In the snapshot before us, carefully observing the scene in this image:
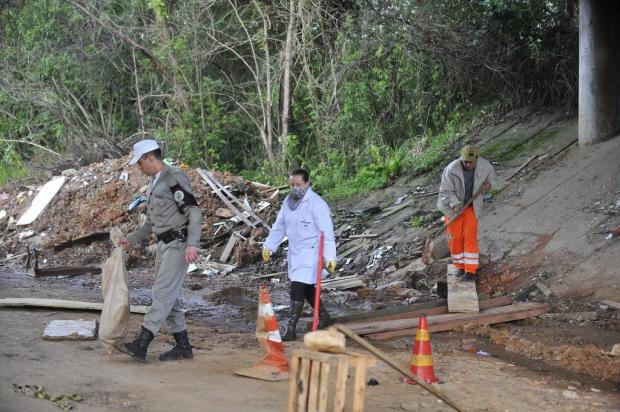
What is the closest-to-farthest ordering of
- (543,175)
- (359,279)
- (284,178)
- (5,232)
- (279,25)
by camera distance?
(359,279) → (543,175) → (5,232) → (284,178) → (279,25)

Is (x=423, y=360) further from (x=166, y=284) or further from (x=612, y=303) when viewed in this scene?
(x=612, y=303)

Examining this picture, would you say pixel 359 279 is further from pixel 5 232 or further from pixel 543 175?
pixel 5 232

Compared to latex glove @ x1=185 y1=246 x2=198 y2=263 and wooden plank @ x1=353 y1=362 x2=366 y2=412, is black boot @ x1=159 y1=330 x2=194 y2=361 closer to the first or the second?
latex glove @ x1=185 y1=246 x2=198 y2=263

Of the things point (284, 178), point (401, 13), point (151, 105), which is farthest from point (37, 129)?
point (401, 13)

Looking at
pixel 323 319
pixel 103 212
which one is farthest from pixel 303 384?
pixel 103 212

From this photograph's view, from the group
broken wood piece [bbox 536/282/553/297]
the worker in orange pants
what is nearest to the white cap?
the worker in orange pants

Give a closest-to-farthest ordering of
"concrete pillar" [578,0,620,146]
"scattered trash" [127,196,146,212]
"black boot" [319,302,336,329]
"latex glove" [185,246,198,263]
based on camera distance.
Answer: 1. "latex glove" [185,246,198,263]
2. "black boot" [319,302,336,329]
3. "concrete pillar" [578,0,620,146]
4. "scattered trash" [127,196,146,212]

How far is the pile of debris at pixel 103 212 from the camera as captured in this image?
53.9 ft

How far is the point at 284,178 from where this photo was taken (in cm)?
2045

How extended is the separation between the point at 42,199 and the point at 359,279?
31.1 feet

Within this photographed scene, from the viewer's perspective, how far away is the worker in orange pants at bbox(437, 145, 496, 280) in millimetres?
10859

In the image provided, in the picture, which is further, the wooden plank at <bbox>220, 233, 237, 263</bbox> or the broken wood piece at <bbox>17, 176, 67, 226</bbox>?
the broken wood piece at <bbox>17, 176, 67, 226</bbox>

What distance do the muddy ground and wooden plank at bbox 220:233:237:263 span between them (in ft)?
17.5

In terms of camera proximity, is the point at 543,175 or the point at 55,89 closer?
the point at 543,175
